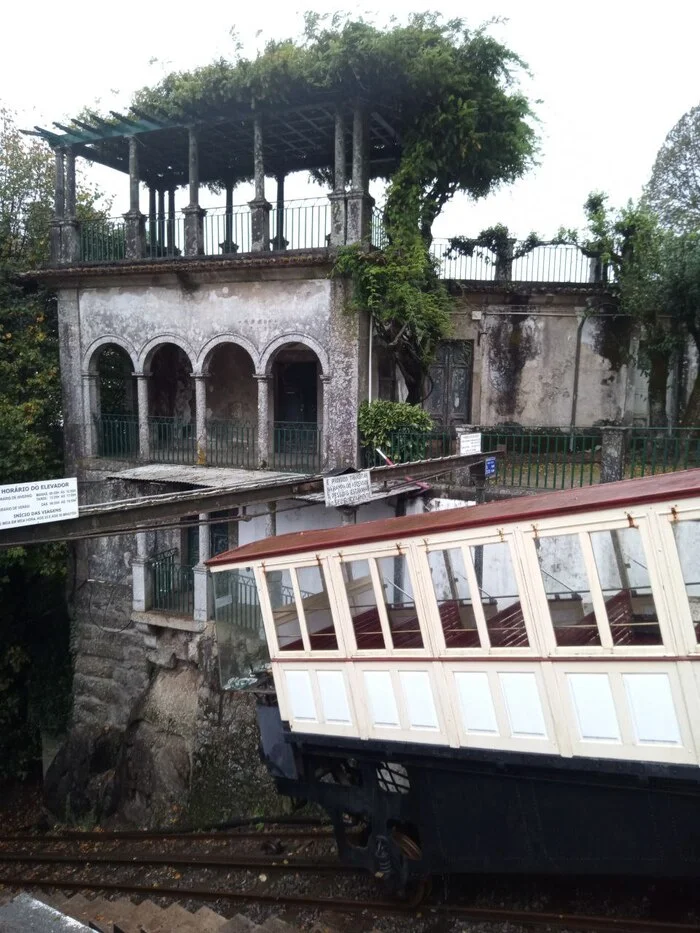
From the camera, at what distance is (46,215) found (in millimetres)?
16203

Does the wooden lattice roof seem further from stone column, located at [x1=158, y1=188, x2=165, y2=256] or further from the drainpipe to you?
the drainpipe

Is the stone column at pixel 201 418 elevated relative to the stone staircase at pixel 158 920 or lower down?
elevated

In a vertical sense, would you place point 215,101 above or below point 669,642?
above

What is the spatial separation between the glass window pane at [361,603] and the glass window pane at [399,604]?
0.55 feet

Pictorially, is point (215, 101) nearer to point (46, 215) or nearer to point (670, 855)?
point (46, 215)

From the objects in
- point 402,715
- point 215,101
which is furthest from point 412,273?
point 402,715

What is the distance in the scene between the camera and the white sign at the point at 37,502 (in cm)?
510

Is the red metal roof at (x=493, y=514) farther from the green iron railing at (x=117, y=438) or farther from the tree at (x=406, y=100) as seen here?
the green iron railing at (x=117, y=438)

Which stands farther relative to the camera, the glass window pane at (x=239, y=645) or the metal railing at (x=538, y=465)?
the metal railing at (x=538, y=465)

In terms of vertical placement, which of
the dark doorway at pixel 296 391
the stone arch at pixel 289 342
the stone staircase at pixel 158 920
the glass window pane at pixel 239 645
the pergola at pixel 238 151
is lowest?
the stone staircase at pixel 158 920

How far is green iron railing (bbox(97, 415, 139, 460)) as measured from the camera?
14977 mm

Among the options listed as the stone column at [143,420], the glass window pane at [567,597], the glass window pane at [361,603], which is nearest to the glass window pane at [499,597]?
the glass window pane at [567,597]

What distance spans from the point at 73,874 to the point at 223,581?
17.4 ft

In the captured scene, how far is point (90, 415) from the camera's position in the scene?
587 inches
